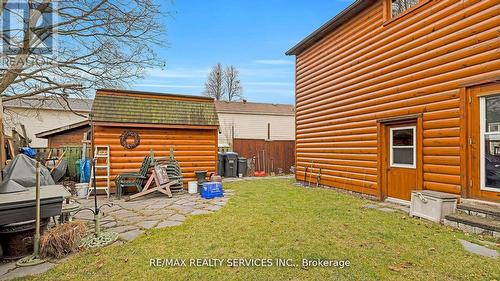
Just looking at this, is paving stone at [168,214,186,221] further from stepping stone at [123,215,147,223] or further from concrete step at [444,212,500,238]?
concrete step at [444,212,500,238]

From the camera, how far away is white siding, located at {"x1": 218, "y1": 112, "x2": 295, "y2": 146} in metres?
20.5

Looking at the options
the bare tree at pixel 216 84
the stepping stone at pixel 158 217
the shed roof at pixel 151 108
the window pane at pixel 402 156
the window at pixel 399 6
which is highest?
the bare tree at pixel 216 84

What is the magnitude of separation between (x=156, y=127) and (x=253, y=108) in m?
14.3

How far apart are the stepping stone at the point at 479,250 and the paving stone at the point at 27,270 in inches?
201

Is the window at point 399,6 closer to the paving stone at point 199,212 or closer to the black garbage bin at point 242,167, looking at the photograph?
the paving stone at point 199,212

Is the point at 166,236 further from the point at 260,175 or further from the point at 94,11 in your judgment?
the point at 260,175

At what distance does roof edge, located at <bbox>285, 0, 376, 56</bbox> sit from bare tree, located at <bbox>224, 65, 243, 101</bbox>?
2159cm

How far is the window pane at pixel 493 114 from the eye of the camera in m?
4.07

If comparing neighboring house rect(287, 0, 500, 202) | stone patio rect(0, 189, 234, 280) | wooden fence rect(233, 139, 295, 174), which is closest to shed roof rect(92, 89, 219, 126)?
stone patio rect(0, 189, 234, 280)

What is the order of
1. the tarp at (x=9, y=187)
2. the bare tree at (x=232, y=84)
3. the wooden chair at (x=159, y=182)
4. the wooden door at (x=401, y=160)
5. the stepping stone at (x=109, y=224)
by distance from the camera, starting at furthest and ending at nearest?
the bare tree at (x=232, y=84)
the wooden chair at (x=159, y=182)
the wooden door at (x=401, y=160)
the stepping stone at (x=109, y=224)
the tarp at (x=9, y=187)

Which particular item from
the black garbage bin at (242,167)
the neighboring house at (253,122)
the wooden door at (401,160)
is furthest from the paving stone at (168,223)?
the neighboring house at (253,122)

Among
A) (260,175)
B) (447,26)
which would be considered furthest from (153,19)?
(260,175)

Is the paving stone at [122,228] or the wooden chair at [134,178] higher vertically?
the wooden chair at [134,178]

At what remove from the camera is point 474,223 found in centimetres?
383
